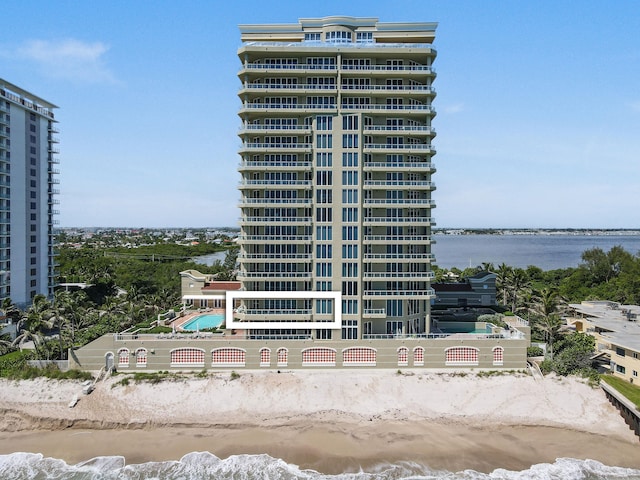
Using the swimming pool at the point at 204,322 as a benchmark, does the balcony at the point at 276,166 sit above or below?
above

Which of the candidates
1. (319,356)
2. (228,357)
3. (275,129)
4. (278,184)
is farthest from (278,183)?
(228,357)

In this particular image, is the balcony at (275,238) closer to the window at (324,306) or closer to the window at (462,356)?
the window at (324,306)

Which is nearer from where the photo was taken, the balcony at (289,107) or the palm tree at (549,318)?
the balcony at (289,107)

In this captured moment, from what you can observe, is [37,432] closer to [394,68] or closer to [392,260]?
[392,260]

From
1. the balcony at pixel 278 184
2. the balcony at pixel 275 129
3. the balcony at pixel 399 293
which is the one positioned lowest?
the balcony at pixel 399 293

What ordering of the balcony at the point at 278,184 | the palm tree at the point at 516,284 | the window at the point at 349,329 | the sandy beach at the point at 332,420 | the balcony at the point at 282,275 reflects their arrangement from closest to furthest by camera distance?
the sandy beach at the point at 332,420
the window at the point at 349,329
the balcony at the point at 282,275
the balcony at the point at 278,184
the palm tree at the point at 516,284

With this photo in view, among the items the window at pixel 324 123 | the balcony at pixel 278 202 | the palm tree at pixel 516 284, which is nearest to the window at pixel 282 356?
the balcony at pixel 278 202

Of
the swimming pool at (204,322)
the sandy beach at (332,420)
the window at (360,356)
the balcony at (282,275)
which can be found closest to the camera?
the sandy beach at (332,420)
